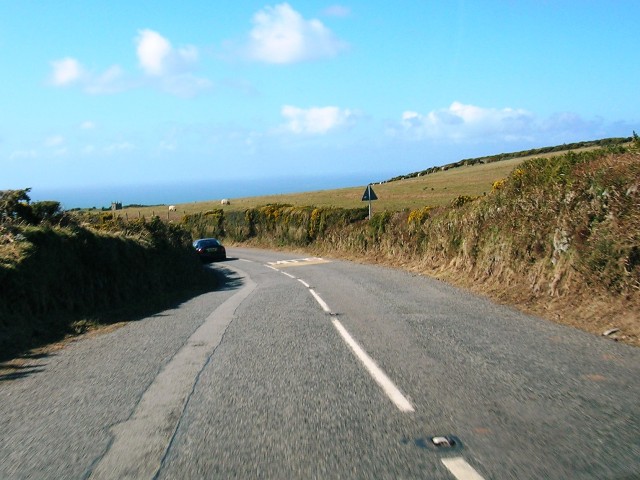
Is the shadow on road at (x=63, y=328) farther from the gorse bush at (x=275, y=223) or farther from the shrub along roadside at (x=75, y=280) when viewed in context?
the gorse bush at (x=275, y=223)

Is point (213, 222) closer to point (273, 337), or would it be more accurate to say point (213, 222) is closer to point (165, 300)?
point (165, 300)

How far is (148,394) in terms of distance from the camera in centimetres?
682

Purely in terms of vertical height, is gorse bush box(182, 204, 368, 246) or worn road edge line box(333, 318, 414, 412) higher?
worn road edge line box(333, 318, 414, 412)

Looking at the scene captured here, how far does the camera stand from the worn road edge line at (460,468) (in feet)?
14.4

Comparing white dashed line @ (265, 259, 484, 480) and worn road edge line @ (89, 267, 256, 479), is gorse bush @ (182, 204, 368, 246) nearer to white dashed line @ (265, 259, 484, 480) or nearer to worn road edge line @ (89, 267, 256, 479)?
white dashed line @ (265, 259, 484, 480)

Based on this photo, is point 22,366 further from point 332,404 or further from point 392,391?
point 392,391

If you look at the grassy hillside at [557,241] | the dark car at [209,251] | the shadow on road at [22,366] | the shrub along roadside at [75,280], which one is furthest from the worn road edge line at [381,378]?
the dark car at [209,251]

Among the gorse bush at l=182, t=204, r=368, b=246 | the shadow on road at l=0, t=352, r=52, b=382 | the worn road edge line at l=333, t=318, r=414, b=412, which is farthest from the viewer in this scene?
the gorse bush at l=182, t=204, r=368, b=246

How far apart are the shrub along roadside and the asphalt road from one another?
161 cm

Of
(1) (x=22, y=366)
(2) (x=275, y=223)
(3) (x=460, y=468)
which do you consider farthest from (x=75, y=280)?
(2) (x=275, y=223)

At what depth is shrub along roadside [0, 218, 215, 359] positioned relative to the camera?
12002 millimetres

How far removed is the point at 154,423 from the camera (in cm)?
580

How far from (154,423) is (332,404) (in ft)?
5.54

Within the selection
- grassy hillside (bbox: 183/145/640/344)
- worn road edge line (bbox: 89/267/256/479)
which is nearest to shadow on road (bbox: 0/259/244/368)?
worn road edge line (bbox: 89/267/256/479)
